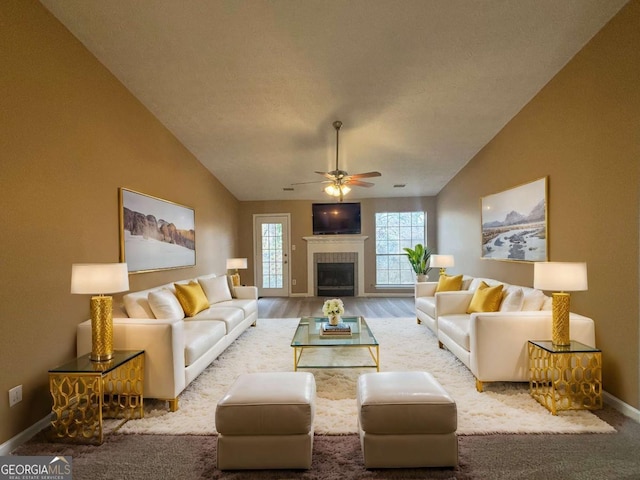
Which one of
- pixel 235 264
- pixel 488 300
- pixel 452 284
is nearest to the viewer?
pixel 488 300

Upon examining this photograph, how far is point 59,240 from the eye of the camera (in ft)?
8.61

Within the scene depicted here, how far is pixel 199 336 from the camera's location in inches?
125

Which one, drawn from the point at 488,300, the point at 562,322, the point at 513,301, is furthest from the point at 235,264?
the point at 562,322

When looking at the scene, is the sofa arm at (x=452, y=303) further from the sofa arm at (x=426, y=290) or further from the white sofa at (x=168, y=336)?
the white sofa at (x=168, y=336)

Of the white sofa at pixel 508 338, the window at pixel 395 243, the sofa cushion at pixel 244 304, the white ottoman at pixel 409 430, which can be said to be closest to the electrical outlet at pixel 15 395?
the white ottoman at pixel 409 430

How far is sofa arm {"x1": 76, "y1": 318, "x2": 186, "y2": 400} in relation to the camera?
2.61 meters

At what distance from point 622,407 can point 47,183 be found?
4.67 meters

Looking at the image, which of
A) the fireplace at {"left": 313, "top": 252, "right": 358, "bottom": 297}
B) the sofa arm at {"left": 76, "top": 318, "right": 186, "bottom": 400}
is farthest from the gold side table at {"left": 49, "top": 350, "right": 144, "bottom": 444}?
the fireplace at {"left": 313, "top": 252, "right": 358, "bottom": 297}

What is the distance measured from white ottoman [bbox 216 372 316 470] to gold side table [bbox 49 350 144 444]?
987 millimetres

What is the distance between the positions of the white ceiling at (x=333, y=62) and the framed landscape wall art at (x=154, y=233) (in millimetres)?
1135

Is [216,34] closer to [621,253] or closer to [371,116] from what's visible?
[371,116]

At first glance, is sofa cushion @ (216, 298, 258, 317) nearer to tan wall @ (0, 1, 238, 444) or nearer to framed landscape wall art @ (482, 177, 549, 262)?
tan wall @ (0, 1, 238, 444)

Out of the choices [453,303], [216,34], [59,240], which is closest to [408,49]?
[216,34]

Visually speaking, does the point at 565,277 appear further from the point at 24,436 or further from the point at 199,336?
the point at 24,436
